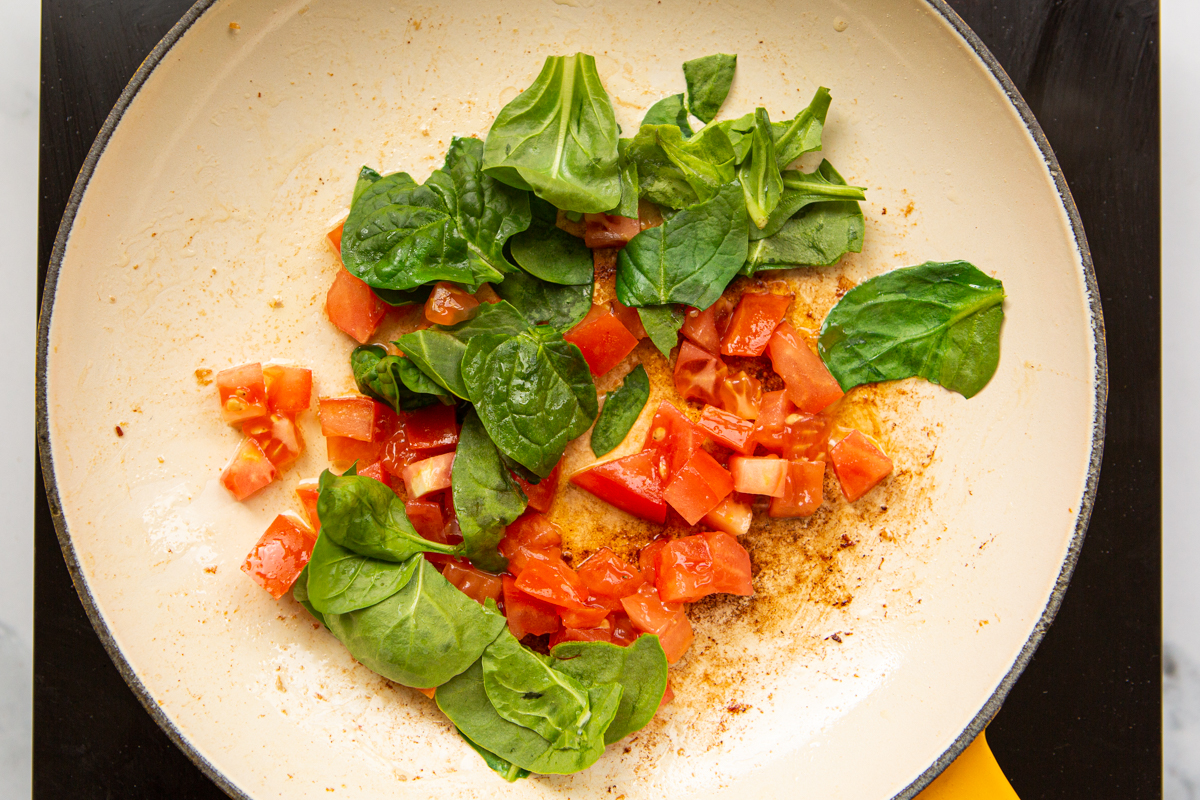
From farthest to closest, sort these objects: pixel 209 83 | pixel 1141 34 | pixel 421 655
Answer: pixel 1141 34 → pixel 209 83 → pixel 421 655

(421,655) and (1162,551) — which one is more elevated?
(1162,551)

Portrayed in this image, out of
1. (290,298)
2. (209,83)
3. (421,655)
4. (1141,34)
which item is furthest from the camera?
(1141,34)

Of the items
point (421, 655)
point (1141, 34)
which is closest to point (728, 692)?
point (421, 655)

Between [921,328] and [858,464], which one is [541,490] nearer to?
[858,464]

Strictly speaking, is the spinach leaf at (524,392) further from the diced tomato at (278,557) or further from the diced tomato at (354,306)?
the diced tomato at (278,557)

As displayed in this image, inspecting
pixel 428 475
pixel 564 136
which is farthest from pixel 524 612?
pixel 564 136

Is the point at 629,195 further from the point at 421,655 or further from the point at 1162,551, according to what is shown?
the point at 1162,551

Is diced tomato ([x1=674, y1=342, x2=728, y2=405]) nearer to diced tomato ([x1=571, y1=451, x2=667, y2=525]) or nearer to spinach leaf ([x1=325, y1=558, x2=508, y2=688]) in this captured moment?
diced tomato ([x1=571, y1=451, x2=667, y2=525])
